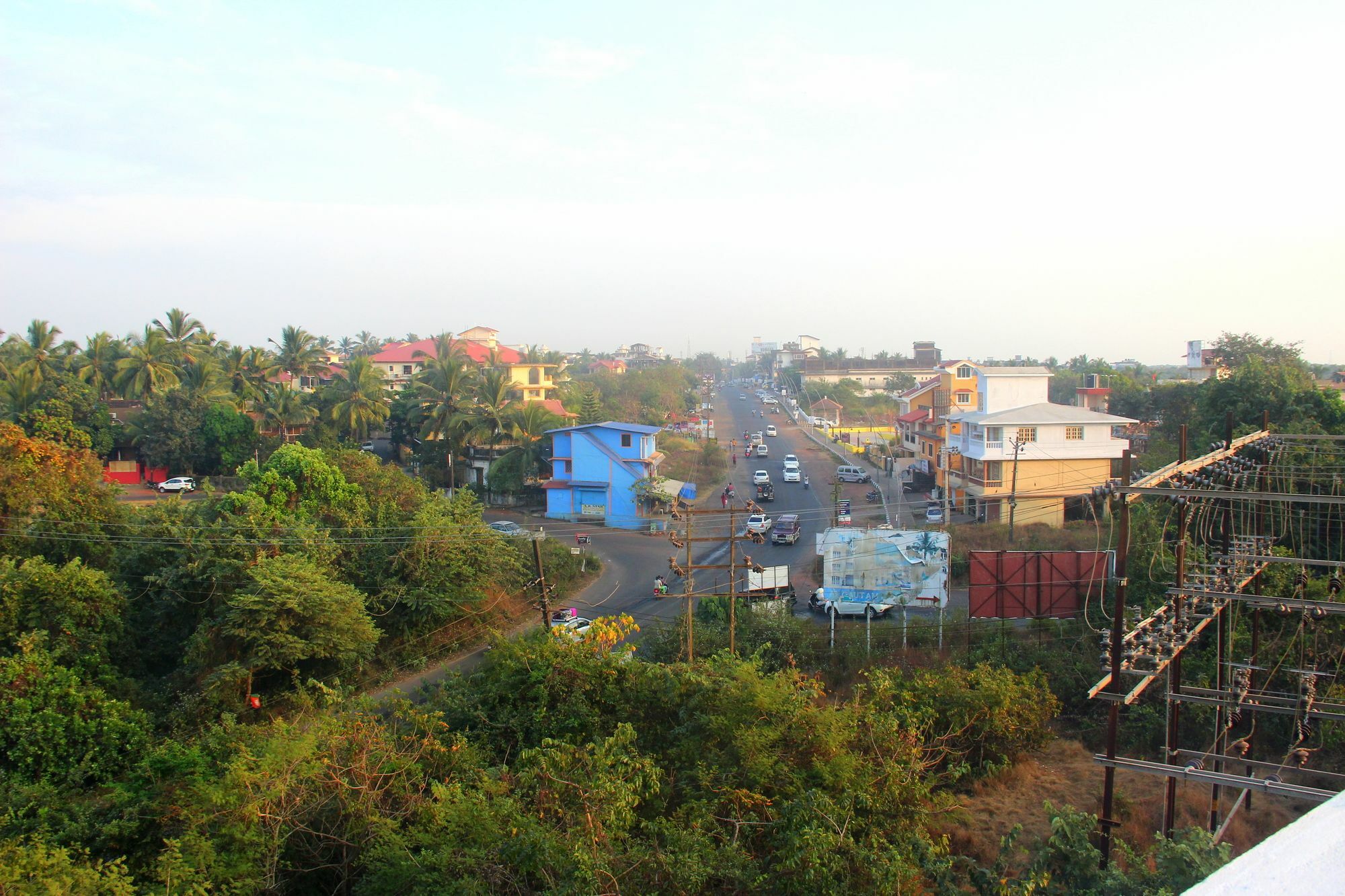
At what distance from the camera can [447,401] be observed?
31.1 metres

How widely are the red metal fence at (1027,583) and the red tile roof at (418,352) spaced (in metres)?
40.9

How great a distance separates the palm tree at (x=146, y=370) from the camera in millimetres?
35906

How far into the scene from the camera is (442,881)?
20.9ft

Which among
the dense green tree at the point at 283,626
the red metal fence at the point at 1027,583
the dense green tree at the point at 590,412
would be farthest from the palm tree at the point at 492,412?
the red metal fence at the point at 1027,583

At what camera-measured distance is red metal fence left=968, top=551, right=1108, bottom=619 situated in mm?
13023

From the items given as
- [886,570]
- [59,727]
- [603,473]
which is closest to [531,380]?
[603,473]

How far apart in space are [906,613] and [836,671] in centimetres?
294

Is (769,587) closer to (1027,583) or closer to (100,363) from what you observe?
(1027,583)

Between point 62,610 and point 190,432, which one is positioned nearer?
point 62,610

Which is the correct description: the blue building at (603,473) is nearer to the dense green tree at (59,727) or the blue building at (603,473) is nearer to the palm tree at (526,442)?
the palm tree at (526,442)

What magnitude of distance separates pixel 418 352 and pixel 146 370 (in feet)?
63.4

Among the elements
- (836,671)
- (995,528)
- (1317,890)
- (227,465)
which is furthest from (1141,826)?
(227,465)

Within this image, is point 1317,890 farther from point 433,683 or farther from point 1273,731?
point 433,683

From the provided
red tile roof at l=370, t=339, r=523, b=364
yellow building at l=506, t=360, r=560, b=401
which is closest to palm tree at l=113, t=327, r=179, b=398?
yellow building at l=506, t=360, r=560, b=401
